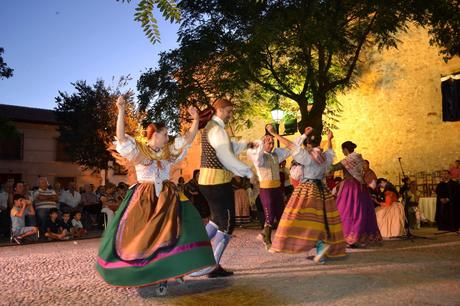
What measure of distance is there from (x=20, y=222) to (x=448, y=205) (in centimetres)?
1033

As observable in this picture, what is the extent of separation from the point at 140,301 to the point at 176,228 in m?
0.73

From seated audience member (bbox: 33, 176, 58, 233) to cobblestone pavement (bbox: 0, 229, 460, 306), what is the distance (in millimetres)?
4444

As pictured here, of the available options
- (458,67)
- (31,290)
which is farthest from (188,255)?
(458,67)

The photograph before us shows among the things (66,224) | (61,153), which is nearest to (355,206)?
(66,224)

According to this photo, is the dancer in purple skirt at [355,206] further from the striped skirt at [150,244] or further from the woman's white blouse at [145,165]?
the striped skirt at [150,244]

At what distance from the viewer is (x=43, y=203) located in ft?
→ 41.5

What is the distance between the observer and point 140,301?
177 inches

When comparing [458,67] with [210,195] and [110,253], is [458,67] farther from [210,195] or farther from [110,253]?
[110,253]

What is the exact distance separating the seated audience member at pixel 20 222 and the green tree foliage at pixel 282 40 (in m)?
5.69

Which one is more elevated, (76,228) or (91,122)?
(91,122)

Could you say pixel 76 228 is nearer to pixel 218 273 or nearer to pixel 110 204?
pixel 110 204

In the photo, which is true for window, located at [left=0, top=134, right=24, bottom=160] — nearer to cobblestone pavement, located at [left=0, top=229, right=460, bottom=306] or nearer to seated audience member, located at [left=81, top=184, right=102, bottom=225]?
seated audience member, located at [left=81, top=184, right=102, bottom=225]

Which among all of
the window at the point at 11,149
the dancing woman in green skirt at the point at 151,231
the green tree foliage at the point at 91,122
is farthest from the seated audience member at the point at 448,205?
the window at the point at 11,149

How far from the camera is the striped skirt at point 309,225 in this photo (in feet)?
21.9
